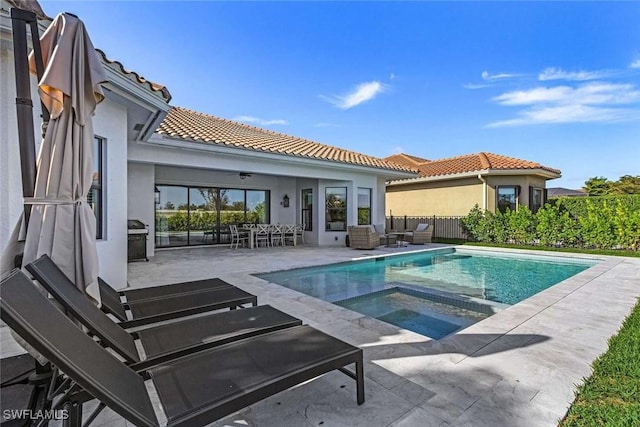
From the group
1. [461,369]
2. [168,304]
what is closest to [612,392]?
[461,369]

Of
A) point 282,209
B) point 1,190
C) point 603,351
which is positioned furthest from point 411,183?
point 1,190

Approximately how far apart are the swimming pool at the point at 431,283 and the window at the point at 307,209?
16.4ft

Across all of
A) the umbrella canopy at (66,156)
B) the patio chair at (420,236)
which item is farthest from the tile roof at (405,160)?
the umbrella canopy at (66,156)

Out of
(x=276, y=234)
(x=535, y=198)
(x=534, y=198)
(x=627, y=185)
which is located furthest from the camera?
(x=627, y=185)

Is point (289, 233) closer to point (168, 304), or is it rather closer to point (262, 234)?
point (262, 234)

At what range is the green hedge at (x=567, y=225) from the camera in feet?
39.2

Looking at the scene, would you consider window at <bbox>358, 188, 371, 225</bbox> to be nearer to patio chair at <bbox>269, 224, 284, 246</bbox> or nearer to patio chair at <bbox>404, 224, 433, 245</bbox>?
patio chair at <bbox>404, 224, 433, 245</bbox>

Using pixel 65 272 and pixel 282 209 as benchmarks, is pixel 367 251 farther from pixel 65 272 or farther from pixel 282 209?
pixel 65 272

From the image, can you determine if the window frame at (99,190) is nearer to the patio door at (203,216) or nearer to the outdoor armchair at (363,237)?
the patio door at (203,216)

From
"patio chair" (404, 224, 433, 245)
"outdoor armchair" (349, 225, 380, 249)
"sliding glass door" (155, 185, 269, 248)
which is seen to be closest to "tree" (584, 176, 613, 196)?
"patio chair" (404, 224, 433, 245)

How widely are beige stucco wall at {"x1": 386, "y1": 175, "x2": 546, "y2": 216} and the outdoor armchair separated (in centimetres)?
728

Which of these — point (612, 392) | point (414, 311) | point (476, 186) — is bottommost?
point (414, 311)

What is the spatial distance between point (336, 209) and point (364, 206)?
4.86 feet

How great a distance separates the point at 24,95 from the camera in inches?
94.0
